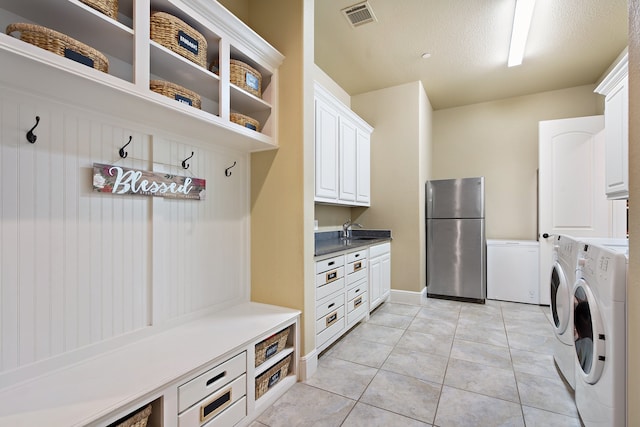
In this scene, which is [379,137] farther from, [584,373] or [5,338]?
[5,338]

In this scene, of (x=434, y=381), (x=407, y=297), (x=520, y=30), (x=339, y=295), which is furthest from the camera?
(x=407, y=297)

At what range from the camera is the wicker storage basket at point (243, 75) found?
183cm

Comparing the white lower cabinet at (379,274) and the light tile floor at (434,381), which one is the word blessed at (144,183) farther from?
the white lower cabinet at (379,274)

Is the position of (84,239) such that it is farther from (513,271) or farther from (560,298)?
(513,271)

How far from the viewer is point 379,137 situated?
13.7 feet

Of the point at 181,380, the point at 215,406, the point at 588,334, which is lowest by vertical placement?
the point at 215,406

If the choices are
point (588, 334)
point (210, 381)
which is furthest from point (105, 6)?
point (588, 334)

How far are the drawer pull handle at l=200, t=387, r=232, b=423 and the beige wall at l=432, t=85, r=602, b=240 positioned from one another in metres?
4.36

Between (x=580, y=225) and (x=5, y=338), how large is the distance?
4975mm

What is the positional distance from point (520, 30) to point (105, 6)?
10.8 ft

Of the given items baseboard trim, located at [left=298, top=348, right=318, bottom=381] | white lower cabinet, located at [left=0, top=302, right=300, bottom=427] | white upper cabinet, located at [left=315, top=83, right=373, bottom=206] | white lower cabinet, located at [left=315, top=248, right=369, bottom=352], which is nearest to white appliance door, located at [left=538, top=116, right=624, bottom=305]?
white upper cabinet, located at [left=315, top=83, right=373, bottom=206]

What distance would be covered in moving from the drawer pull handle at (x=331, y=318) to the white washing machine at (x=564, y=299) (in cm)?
157

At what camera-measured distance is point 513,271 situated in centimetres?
398

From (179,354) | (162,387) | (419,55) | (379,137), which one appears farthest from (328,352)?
(419,55)
